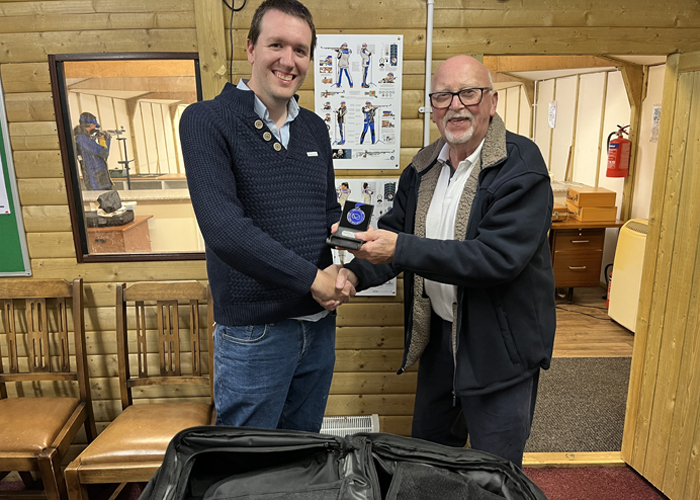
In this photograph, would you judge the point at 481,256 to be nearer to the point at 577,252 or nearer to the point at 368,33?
the point at 368,33

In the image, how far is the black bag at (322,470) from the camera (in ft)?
2.69

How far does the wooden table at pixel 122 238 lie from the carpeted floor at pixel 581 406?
2.34 metres

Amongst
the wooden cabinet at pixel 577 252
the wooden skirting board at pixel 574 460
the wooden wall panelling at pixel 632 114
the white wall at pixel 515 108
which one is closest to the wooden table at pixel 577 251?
the wooden cabinet at pixel 577 252

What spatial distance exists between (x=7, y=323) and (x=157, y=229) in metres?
0.83

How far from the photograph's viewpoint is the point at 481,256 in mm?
1448

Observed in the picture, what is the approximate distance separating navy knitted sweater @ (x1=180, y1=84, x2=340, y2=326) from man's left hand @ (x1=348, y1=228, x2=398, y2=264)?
0.13 meters

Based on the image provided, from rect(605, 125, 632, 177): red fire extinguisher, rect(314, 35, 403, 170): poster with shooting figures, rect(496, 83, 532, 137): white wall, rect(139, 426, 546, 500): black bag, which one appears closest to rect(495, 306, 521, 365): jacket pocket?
rect(139, 426, 546, 500): black bag

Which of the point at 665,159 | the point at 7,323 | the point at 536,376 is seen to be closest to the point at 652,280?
the point at 665,159

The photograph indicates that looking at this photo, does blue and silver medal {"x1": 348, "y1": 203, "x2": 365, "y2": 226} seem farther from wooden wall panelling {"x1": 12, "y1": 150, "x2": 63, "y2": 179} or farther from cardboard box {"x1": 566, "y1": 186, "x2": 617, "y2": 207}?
cardboard box {"x1": 566, "y1": 186, "x2": 617, "y2": 207}

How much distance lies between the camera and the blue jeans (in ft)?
4.68

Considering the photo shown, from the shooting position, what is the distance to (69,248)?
2350 mm

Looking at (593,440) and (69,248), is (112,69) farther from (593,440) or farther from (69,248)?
(593,440)

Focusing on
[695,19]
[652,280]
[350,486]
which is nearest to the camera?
[350,486]

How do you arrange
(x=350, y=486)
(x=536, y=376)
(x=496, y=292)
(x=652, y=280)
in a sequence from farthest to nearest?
(x=652, y=280)
(x=536, y=376)
(x=496, y=292)
(x=350, y=486)
